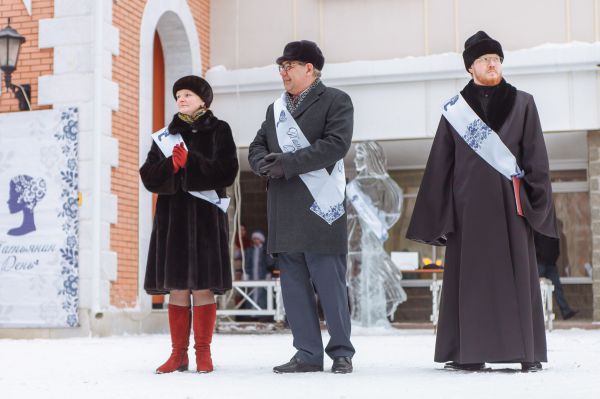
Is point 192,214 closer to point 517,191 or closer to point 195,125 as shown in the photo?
point 195,125

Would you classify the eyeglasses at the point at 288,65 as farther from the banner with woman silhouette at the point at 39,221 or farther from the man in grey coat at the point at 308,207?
the banner with woman silhouette at the point at 39,221

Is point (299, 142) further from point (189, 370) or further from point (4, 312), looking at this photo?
point (4, 312)

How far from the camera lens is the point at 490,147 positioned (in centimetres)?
461

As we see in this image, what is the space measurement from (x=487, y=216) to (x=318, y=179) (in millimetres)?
815

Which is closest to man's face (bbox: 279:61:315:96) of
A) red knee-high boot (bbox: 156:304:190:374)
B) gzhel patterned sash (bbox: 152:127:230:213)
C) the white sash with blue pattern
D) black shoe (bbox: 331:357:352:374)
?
gzhel patterned sash (bbox: 152:127:230:213)

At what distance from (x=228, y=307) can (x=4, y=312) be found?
3.80 meters

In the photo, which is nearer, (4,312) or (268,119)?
(268,119)

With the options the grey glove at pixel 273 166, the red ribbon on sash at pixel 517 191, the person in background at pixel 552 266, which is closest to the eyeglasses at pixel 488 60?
the red ribbon on sash at pixel 517 191

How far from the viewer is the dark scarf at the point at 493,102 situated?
4680 millimetres

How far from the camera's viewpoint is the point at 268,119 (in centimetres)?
489

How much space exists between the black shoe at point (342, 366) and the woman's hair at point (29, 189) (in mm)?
5586

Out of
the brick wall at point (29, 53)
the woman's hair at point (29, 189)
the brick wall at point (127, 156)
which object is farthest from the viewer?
the brick wall at point (127, 156)

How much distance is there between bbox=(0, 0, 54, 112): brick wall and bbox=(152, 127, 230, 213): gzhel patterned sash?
16.9ft

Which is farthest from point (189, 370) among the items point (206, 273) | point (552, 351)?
point (552, 351)
